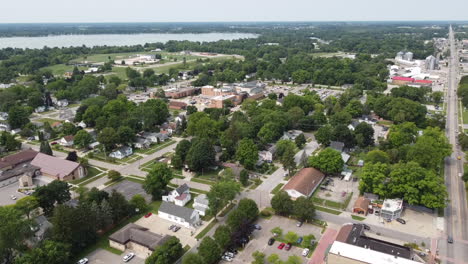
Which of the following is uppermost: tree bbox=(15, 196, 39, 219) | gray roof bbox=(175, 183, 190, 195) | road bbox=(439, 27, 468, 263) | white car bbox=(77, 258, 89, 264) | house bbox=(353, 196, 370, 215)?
tree bbox=(15, 196, 39, 219)

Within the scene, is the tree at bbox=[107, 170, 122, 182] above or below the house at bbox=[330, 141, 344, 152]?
below

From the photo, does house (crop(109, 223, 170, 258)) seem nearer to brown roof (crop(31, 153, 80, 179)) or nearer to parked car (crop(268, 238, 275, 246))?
parked car (crop(268, 238, 275, 246))

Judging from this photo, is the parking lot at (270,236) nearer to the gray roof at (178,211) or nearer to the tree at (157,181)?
the gray roof at (178,211)

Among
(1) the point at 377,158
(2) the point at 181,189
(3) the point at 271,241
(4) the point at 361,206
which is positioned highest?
(1) the point at 377,158

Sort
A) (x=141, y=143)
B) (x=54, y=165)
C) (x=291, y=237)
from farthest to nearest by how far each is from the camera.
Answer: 1. (x=141, y=143)
2. (x=54, y=165)
3. (x=291, y=237)

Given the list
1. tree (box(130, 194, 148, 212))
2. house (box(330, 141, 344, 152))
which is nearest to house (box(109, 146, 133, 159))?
tree (box(130, 194, 148, 212))

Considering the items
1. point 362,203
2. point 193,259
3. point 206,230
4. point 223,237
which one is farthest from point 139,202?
point 362,203

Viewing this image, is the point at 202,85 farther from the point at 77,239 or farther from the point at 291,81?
the point at 77,239

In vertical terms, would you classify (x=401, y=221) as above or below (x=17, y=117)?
below

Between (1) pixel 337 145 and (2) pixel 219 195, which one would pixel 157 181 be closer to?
(2) pixel 219 195
